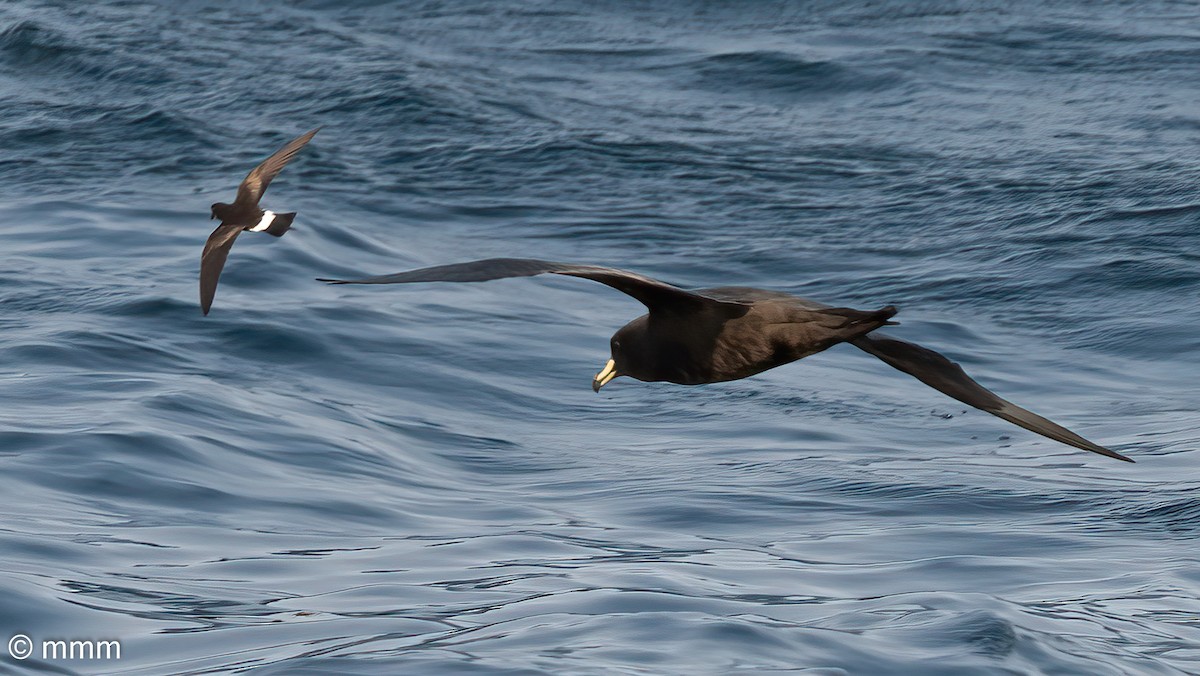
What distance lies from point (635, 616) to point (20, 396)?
493 centimetres

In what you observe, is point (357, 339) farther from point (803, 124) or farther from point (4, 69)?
point (4, 69)

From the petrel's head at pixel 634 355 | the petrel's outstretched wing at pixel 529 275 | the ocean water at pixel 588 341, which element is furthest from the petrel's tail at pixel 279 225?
the petrel's outstretched wing at pixel 529 275

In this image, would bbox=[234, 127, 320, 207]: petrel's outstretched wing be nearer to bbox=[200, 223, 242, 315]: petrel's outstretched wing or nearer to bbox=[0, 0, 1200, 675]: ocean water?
bbox=[200, 223, 242, 315]: petrel's outstretched wing

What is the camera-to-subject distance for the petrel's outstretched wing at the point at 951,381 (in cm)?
565

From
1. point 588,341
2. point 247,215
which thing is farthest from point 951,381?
point 588,341

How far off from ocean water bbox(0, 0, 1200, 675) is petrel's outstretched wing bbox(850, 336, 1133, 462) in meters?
0.95

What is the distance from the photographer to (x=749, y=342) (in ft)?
18.9

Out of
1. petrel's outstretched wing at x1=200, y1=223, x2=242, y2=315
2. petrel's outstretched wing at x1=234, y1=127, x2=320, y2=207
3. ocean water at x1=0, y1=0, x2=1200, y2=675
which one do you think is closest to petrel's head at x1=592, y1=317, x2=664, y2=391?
ocean water at x1=0, y1=0, x2=1200, y2=675

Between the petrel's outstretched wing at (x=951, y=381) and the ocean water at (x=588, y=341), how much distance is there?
95cm

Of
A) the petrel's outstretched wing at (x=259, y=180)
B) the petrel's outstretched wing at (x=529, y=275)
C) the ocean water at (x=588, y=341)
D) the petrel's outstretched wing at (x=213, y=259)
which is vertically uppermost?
the petrel's outstretched wing at (x=529, y=275)

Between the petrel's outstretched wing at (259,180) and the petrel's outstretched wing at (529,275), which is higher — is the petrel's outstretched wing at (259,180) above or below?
below

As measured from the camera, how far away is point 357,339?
11773 millimetres

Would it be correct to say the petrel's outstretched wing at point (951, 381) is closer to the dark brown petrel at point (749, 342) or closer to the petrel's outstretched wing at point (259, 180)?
the dark brown petrel at point (749, 342)

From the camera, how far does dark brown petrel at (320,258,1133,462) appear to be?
557cm
